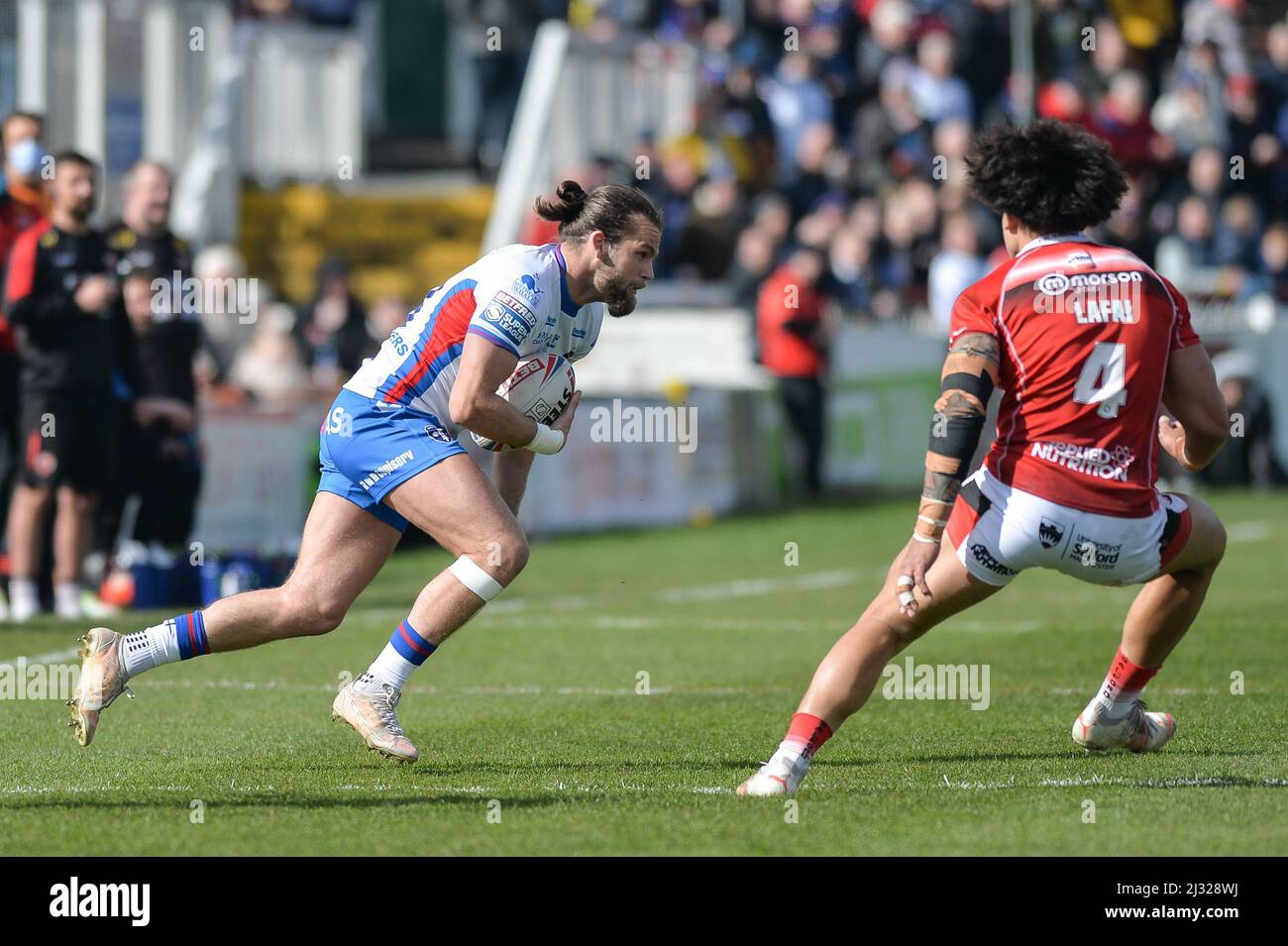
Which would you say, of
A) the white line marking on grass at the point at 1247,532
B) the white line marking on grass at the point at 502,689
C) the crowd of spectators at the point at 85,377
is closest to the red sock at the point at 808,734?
the white line marking on grass at the point at 502,689

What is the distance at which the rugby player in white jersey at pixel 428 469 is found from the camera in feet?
25.6

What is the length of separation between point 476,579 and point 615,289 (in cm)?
114

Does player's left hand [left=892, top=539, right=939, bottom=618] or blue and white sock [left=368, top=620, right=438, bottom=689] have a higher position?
player's left hand [left=892, top=539, right=939, bottom=618]

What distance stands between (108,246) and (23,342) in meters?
0.77

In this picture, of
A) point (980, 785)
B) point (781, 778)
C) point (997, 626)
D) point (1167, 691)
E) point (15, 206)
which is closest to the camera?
point (781, 778)

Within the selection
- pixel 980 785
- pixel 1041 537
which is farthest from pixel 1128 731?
pixel 1041 537

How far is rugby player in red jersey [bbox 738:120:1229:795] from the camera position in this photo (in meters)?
7.10

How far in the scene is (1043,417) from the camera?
7.18 metres

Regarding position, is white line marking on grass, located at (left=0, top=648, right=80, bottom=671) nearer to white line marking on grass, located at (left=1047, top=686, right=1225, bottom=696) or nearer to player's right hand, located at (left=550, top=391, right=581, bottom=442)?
player's right hand, located at (left=550, top=391, right=581, bottom=442)

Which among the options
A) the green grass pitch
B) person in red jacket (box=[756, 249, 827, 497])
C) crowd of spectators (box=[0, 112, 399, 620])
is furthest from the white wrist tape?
person in red jacket (box=[756, 249, 827, 497])

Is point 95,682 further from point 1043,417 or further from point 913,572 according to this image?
point 1043,417

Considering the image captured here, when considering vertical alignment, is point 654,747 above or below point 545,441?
below

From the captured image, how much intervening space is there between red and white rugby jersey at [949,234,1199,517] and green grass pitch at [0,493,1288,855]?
3.43 ft
